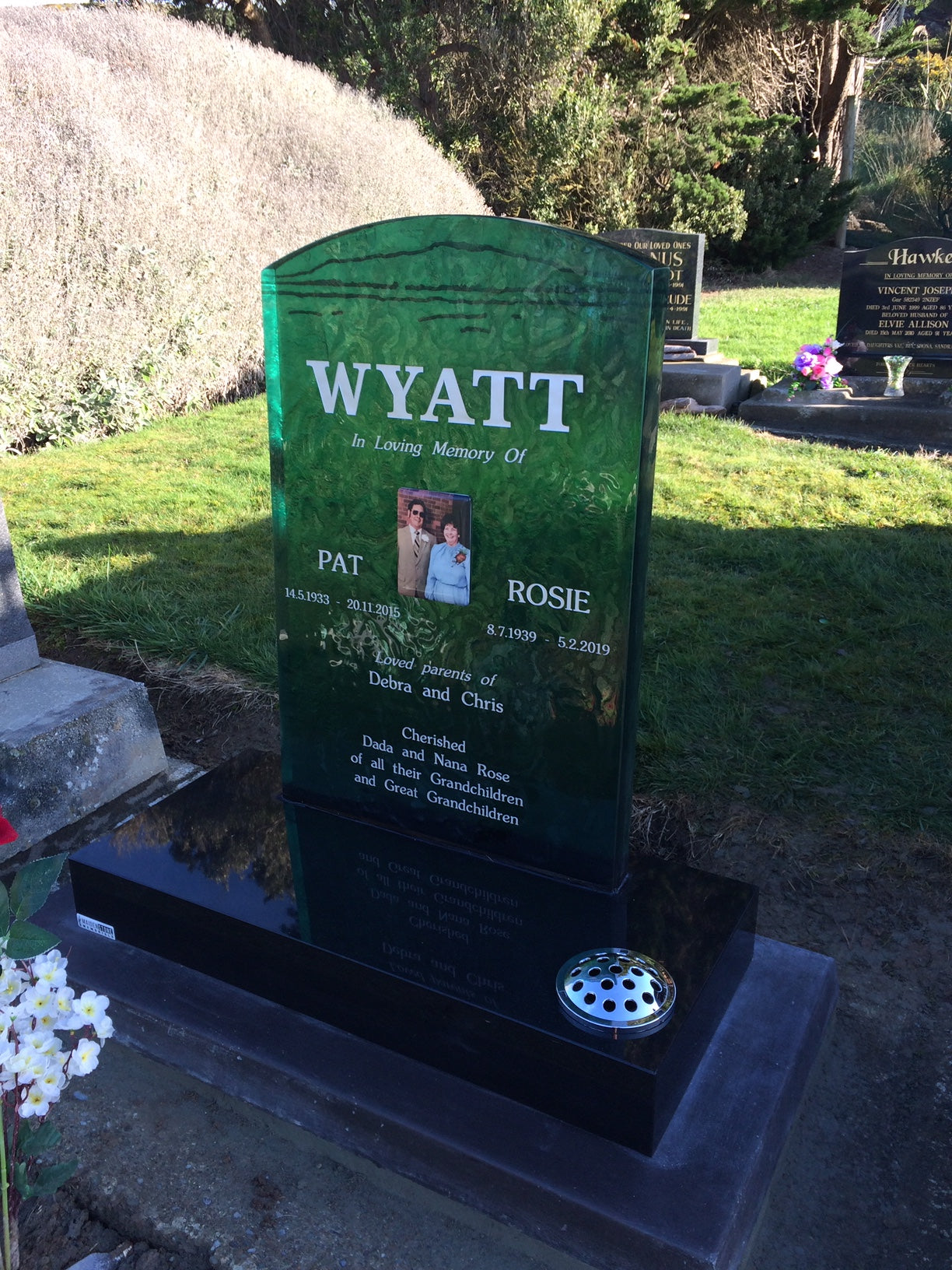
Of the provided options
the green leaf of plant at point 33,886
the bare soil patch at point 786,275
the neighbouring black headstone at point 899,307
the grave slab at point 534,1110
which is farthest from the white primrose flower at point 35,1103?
the bare soil patch at point 786,275

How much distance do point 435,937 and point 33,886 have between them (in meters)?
0.85

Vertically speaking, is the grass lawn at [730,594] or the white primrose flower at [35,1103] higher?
the white primrose flower at [35,1103]

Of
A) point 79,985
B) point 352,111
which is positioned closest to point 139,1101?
point 79,985

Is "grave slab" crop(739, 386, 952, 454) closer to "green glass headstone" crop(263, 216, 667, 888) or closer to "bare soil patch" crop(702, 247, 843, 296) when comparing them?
"green glass headstone" crop(263, 216, 667, 888)

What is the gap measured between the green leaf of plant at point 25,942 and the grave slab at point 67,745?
4.52 ft

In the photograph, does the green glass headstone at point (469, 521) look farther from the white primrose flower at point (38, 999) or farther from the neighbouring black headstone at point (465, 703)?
the white primrose flower at point (38, 999)

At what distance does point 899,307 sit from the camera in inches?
346

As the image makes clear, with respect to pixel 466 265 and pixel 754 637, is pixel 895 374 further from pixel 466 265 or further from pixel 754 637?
pixel 466 265

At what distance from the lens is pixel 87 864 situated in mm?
2340

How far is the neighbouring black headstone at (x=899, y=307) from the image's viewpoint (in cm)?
862

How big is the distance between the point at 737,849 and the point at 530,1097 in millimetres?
1305

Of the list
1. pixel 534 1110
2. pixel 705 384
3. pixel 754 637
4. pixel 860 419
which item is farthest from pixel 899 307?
pixel 534 1110

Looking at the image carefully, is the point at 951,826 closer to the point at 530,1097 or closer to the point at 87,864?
the point at 530,1097

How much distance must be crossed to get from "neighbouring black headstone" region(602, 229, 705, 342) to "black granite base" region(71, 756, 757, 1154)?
28.0 ft
